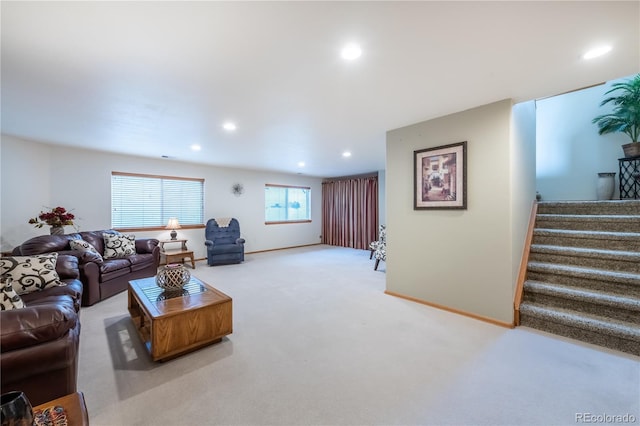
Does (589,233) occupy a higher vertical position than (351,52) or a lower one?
lower

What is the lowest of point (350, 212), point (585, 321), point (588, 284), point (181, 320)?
point (585, 321)

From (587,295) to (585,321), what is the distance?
296 millimetres

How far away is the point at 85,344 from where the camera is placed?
228cm

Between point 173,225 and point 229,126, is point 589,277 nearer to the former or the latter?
point 229,126

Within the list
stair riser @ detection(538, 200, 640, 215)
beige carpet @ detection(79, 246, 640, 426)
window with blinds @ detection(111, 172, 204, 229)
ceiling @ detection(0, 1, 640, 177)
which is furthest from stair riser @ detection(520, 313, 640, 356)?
window with blinds @ detection(111, 172, 204, 229)

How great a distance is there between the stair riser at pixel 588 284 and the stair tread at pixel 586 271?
54 millimetres

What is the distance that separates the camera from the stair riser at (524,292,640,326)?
2.30m

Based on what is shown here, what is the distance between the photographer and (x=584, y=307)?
98.4 inches

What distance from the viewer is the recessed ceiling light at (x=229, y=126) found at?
321 centimetres

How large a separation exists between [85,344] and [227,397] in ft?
5.12

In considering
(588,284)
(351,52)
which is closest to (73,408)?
(351,52)

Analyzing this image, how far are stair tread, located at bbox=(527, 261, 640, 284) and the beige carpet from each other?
0.75m

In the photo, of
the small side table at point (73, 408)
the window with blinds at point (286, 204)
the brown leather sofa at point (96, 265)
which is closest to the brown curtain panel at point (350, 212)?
the window with blinds at point (286, 204)

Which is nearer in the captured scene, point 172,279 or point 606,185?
point 172,279
